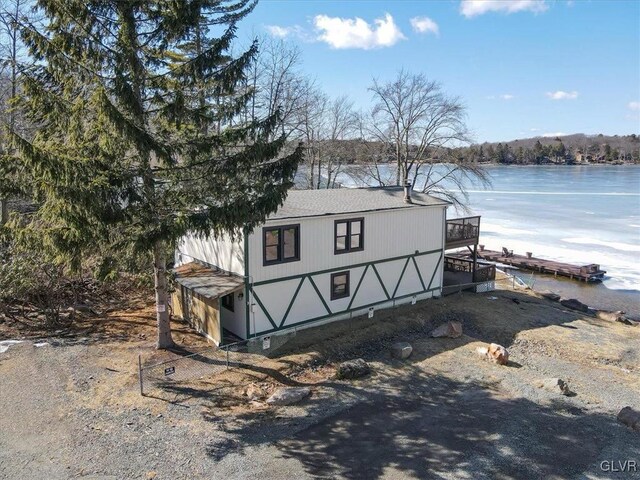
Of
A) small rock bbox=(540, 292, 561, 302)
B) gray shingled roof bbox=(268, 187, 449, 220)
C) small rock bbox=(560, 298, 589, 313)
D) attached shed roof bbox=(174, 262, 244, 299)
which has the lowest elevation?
small rock bbox=(560, 298, 589, 313)

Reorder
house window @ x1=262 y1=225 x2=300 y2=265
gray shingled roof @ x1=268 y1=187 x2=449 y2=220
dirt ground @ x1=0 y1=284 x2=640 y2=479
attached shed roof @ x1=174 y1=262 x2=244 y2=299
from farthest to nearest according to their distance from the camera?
1. gray shingled roof @ x1=268 y1=187 x2=449 y2=220
2. house window @ x1=262 y1=225 x2=300 y2=265
3. attached shed roof @ x1=174 y1=262 x2=244 y2=299
4. dirt ground @ x1=0 y1=284 x2=640 y2=479

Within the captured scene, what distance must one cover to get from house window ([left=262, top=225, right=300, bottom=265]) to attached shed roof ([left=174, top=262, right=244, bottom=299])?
4.33 feet

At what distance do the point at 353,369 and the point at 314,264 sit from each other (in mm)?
4620

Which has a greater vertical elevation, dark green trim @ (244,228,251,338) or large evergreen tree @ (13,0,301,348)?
large evergreen tree @ (13,0,301,348)

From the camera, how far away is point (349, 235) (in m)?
17.3

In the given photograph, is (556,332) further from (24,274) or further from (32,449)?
(24,274)

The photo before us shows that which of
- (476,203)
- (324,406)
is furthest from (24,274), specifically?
(476,203)

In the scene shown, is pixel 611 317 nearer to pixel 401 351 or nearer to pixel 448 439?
pixel 401 351

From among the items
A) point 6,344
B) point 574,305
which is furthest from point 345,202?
point 574,305

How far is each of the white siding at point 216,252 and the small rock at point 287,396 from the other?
15.2ft

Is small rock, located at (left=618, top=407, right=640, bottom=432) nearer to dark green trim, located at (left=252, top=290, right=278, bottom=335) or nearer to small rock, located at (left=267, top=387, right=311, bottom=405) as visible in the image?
small rock, located at (left=267, top=387, right=311, bottom=405)

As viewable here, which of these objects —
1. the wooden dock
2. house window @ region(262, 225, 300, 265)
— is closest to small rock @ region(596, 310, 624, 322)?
the wooden dock

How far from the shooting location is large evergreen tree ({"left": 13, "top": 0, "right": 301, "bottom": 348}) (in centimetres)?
1040

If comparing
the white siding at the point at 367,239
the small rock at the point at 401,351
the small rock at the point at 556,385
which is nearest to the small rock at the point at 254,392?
the white siding at the point at 367,239
